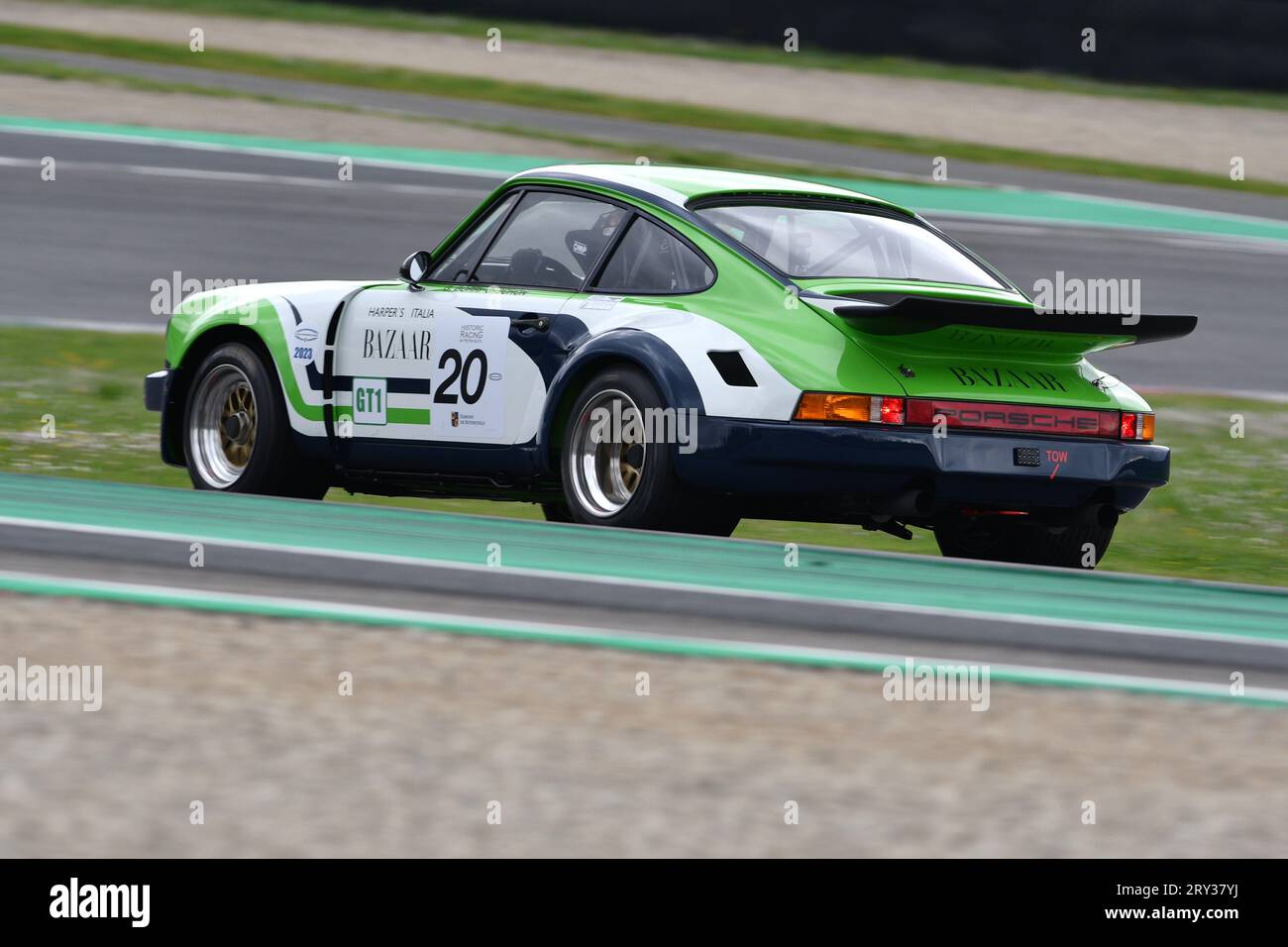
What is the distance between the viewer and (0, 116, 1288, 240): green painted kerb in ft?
66.3

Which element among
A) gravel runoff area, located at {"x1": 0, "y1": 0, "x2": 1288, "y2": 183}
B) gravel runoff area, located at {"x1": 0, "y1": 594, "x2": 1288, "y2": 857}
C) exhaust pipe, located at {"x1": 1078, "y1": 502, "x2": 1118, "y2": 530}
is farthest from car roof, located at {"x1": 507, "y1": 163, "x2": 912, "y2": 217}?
gravel runoff area, located at {"x1": 0, "y1": 0, "x2": 1288, "y2": 183}

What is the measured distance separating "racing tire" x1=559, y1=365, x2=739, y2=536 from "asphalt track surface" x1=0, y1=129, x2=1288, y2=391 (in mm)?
6672

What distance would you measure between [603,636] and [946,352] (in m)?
1.87

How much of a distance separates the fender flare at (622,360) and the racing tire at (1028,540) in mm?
1226

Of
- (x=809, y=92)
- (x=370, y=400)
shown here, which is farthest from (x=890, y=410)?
(x=809, y=92)

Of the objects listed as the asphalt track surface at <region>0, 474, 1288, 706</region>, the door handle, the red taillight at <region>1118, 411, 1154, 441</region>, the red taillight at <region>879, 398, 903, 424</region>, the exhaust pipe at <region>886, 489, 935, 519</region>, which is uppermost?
the door handle

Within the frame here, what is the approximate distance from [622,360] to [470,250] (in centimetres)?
121

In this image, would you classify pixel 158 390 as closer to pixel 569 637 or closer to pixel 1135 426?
pixel 569 637

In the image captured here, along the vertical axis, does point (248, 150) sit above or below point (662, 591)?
above

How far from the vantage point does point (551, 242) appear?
29.2 ft

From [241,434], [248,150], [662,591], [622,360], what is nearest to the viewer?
[662,591]

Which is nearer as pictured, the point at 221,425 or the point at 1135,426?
the point at 1135,426

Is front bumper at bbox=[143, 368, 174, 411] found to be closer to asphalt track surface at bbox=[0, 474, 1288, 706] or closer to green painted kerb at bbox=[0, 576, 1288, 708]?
asphalt track surface at bbox=[0, 474, 1288, 706]
